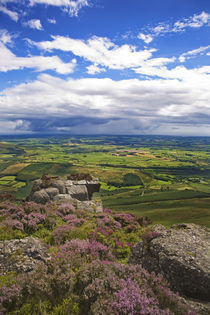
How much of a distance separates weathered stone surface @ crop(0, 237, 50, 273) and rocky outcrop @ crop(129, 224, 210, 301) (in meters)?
6.46

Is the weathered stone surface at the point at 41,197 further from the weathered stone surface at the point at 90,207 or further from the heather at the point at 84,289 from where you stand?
the heather at the point at 84,289

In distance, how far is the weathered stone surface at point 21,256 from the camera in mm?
10320

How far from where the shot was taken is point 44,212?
1948 cm

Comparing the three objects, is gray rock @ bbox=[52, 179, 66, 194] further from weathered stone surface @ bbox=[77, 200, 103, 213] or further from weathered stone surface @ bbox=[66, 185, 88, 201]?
weathered stone surface @ bbox=[77, 200, 103, 213]

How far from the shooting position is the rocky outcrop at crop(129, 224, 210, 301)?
381 inches

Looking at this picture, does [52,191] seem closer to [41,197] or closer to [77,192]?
[41,197]

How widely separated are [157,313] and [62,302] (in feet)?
13.6

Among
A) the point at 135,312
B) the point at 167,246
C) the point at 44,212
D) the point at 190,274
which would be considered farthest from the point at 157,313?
A: the point at 44,212

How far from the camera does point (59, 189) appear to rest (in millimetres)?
30391

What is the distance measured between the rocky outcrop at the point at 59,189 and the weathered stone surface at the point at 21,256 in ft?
48.5

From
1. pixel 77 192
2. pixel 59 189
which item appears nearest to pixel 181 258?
pixel 77 192

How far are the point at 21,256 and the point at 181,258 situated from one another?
9611 mm

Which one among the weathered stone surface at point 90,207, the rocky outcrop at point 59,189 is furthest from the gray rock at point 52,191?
the weathered stone surface at point 90,207

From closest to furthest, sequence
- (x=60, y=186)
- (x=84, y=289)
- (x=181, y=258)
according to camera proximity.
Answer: (x=84, y=289)
(x=181, y=258)
(x=60, y=186)
